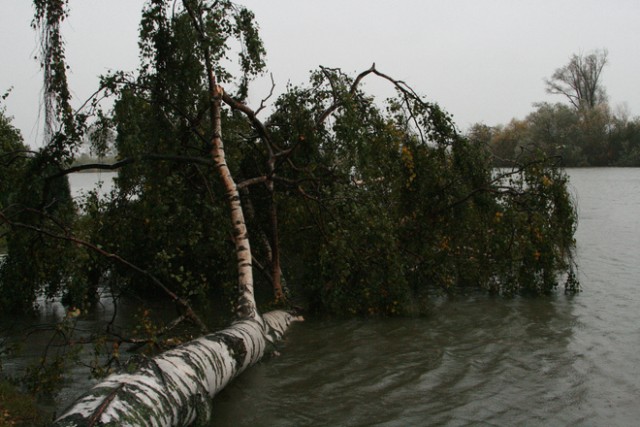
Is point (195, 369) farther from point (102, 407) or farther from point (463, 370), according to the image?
point (463, 370)

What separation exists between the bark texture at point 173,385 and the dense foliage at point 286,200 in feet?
3.71

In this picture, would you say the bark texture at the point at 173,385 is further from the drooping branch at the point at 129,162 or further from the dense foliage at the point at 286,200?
the drooping branch at the point at 129,162

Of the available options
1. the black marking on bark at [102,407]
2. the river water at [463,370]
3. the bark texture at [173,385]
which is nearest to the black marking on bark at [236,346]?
the bark texture at [173,385]

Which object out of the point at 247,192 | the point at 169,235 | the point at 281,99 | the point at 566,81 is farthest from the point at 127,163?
the point at 566,81

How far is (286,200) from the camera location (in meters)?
10.7

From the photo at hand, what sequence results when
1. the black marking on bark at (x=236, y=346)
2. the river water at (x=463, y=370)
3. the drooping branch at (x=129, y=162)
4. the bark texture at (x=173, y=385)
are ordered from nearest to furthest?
the bark texture at (x=173, y=385) < the river water at (x=463, y=370) < the black marking on bark at (x=236, y=346) < the drooping branch at (x=129, y=162)

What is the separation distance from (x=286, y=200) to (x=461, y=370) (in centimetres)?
424

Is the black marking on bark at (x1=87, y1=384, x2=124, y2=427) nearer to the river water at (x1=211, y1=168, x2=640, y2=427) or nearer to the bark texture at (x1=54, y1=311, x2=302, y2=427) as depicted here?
the bark texture at (x1=54, y1=311, x2=302, y2=427)

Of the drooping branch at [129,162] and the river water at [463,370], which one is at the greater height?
the drooping branch at [129,162]

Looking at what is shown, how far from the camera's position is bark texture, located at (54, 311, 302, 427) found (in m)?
4.49

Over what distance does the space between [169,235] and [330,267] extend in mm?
2773

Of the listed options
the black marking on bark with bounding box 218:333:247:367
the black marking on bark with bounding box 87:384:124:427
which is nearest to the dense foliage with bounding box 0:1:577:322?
the black marking on bark with bounding box 218:333:247:367

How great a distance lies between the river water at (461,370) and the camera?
21.1 feet

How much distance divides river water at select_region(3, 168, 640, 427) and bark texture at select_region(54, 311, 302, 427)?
0.47 m
